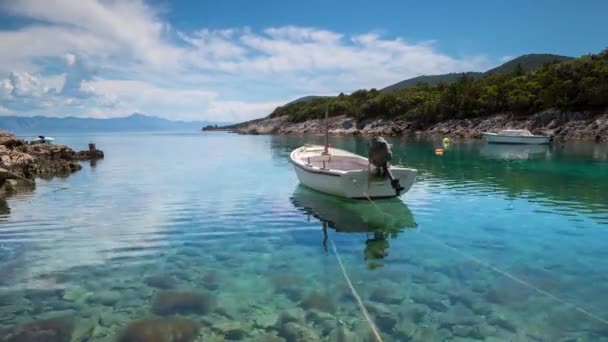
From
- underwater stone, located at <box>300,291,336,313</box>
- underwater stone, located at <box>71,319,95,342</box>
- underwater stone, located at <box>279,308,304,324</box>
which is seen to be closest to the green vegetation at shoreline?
underwater stone, located at <box>300,291,336,313</box>

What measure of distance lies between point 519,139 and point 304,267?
54.7 metres

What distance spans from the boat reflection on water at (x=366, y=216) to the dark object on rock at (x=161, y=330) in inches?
180

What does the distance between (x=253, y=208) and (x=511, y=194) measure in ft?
39.6

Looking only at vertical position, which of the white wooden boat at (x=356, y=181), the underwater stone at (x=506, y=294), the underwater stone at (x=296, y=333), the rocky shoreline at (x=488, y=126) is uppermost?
the rocky shoreline at (x=488, y=126)

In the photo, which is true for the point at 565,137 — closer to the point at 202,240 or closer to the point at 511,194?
the point at 511,194

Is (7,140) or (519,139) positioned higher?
(7,140)

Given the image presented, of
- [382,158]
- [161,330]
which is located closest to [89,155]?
[382,158]

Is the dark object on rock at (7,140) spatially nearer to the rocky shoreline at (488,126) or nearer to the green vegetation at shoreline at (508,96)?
the green vegetation at shoreline at (508,96)

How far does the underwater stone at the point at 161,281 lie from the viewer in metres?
8.60

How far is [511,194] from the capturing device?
19.4 m

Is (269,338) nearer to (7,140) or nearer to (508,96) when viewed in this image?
(7,140)

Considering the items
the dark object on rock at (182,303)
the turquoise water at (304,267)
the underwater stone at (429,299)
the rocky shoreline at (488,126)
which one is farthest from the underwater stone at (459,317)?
the rocky shoreline at (488,126)

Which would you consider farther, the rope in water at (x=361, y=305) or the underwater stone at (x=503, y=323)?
the underwater stone at (x=503, y=323)

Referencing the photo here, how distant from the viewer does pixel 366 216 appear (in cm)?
1531
